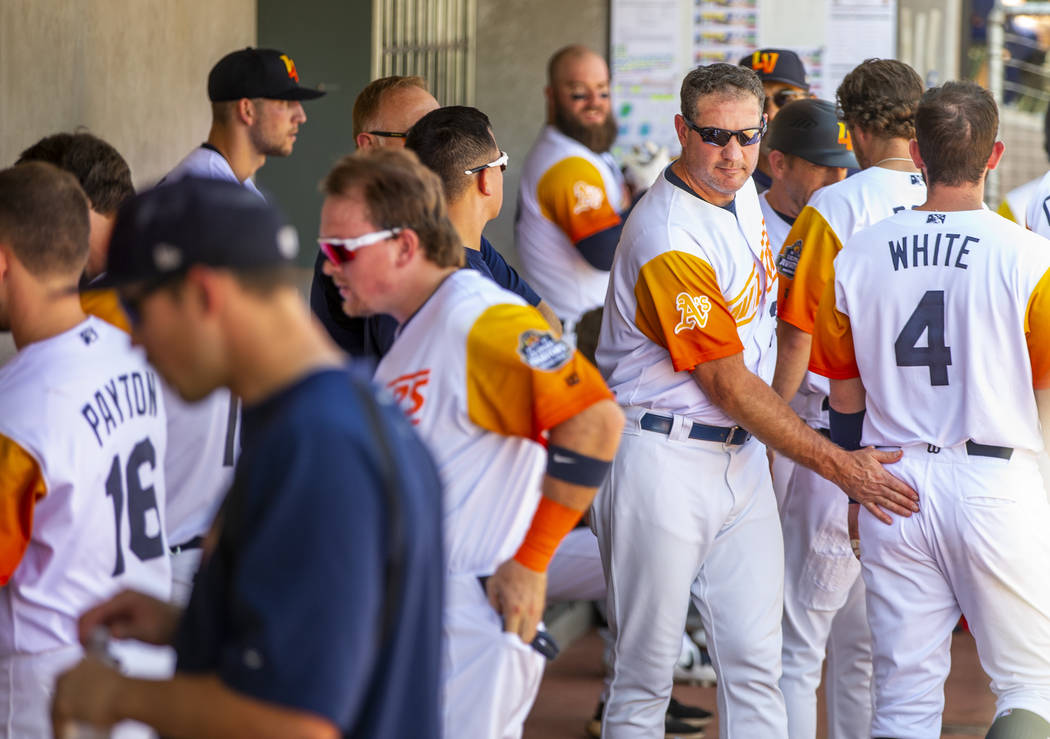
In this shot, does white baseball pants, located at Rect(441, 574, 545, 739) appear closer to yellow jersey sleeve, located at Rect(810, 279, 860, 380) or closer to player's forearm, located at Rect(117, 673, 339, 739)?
player's forearm, located at Rect(117, 673, 339, 739)

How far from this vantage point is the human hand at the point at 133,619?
188 cm

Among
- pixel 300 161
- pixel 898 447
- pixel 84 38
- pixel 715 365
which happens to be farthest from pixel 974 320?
pixel 300 161

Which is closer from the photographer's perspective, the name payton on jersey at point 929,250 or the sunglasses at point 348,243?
the sunglasses at point 348,243

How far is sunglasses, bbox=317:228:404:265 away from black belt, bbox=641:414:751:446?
1534 mm

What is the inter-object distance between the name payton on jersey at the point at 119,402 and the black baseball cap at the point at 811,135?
2.80 metres

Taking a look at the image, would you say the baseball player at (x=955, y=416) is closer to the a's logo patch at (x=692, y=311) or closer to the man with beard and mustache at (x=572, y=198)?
the a's logo patch at (x=692, y=311)

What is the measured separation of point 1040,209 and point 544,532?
9.61 ft

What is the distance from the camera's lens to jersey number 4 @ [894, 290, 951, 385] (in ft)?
11.8

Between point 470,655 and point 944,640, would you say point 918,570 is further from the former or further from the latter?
point 470,655

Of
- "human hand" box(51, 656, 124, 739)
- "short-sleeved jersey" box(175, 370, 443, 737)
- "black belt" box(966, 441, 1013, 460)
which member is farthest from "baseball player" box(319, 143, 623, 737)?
"black belt" box(966, 441, 1013, 460)

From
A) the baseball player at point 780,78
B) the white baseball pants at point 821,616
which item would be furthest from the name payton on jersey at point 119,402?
the baseball player at point 780,78

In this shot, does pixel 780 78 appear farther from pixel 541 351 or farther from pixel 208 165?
pixel 541 351

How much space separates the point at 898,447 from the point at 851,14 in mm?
5269

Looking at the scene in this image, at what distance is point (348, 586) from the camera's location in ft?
4.81
